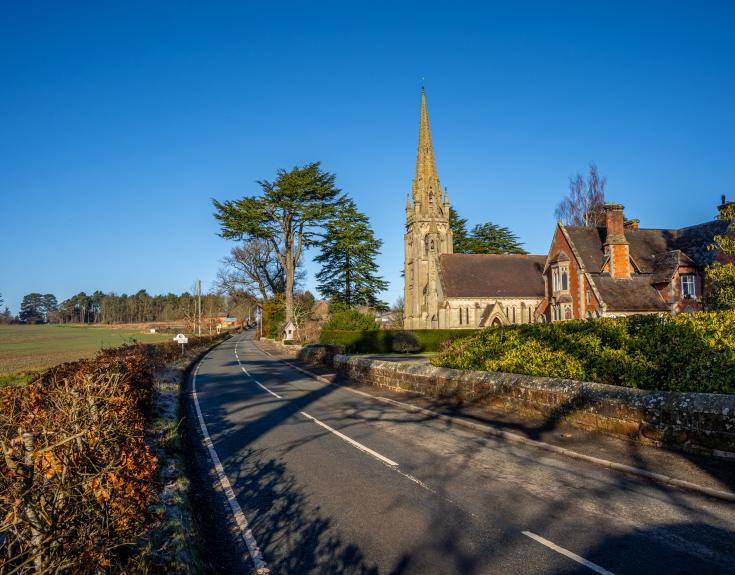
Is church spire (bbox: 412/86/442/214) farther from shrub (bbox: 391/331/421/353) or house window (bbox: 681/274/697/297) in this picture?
house window (bbox: 681/274/697/297)

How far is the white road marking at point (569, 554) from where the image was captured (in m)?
4.53

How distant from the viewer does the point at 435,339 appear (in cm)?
4328

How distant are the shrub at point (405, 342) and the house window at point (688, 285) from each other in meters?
20.0

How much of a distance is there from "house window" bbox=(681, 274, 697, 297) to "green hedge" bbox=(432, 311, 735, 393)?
2507cm

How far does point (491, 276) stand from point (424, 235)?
1200 centimetres

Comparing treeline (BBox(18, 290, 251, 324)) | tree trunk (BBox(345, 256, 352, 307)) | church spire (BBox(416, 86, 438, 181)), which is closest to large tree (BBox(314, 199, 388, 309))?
tree trunk (BBox(345, 256, 352, 307))

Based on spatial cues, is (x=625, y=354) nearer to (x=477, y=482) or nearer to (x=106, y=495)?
(x=477, y=482)

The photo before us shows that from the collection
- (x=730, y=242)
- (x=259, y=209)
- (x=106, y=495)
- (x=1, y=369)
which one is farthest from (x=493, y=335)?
(x=259, y=209)

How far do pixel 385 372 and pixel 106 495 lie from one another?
15068 millimetres

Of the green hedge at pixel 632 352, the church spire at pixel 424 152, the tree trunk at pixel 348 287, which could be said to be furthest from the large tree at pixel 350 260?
the green hedge at pixel 632 352

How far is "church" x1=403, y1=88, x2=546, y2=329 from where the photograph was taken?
52.4 meters

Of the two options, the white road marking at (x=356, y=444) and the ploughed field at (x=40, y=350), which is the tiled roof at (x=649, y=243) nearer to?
the white road marking at (x=356, y=444)

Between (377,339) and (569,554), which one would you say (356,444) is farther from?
(377,339)

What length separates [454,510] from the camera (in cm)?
608
